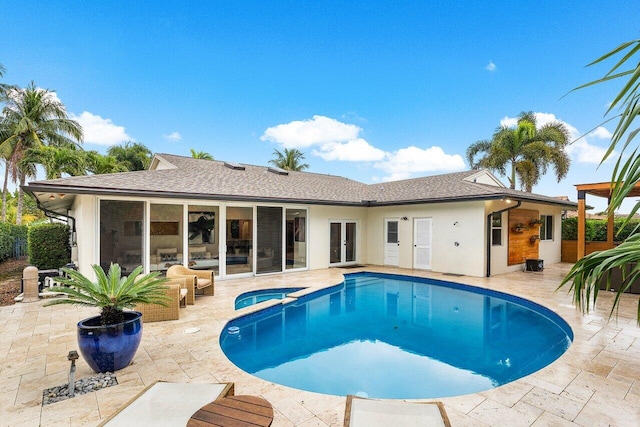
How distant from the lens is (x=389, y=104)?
19703mm

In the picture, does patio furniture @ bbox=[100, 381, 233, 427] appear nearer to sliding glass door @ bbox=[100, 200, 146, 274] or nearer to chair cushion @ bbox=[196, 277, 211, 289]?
chair cushion @ bbox=[196, 277, 211, 289]

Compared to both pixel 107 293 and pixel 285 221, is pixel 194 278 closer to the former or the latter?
pixel 107 293

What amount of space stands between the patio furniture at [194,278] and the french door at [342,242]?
6437mm

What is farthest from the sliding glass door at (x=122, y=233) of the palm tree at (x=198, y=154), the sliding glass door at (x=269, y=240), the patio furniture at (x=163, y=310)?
the palm tree at (x=198, y=154)

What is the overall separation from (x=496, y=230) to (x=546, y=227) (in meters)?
5.28

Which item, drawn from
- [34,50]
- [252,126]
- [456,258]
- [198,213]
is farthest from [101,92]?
[456,258]

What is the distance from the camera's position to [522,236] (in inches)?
520

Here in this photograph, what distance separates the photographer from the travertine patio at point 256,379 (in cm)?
→ 333

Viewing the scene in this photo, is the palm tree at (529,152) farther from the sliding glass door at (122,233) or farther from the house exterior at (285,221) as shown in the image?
the sliding glass door at (122,233)

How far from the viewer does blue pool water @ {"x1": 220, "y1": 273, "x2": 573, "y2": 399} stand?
188 inches

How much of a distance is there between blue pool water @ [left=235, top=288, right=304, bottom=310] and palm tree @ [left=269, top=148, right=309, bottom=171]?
26118mm

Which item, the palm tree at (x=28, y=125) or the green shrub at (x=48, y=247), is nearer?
the green shrub at (x=48, y=247)

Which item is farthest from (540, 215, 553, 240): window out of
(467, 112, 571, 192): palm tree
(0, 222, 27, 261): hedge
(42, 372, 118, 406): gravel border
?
(0, 222, 27, 261): hedge

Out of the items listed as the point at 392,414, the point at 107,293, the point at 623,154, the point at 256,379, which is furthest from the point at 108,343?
the point at 623,154
